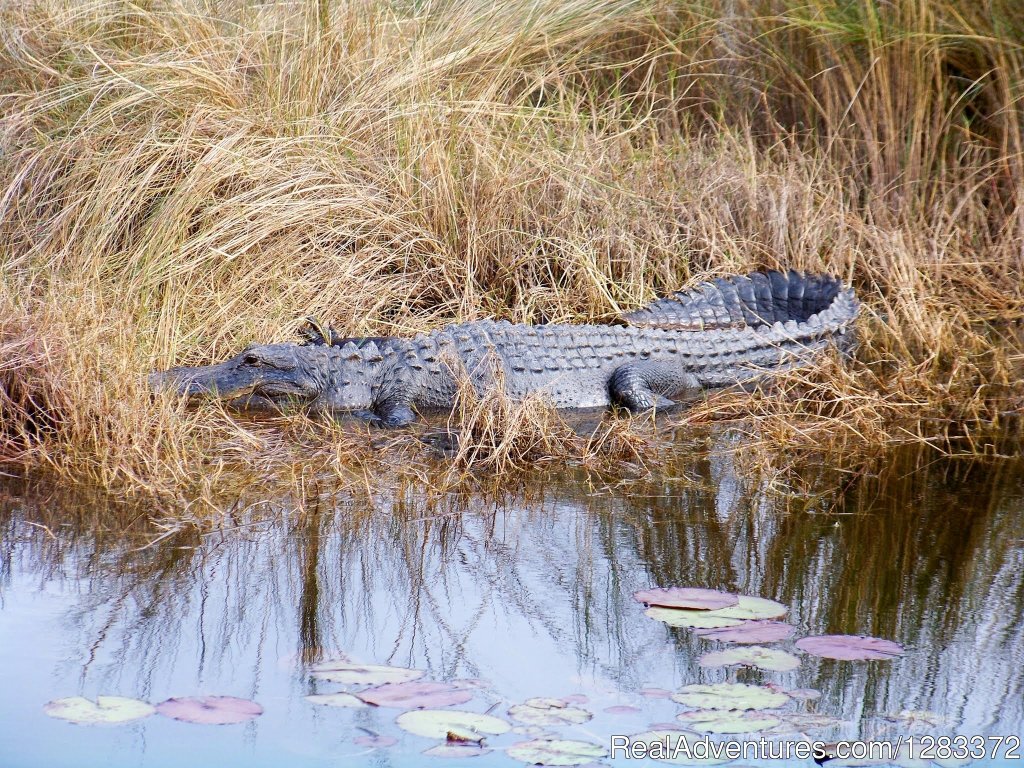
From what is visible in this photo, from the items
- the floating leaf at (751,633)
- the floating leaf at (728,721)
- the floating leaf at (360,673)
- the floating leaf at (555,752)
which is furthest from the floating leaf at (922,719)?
the floating leaf at (360,673)

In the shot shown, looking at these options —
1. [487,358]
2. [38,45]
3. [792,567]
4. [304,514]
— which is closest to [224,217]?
[487,358]

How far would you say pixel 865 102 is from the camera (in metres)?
6.39

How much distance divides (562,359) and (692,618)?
248 centimetres

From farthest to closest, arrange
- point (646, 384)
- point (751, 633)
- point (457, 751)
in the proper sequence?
point (646, 384)
point (751, 633)
point (457, 751)

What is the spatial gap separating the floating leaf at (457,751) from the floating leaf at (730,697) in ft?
1.38

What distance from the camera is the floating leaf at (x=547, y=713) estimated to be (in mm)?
2197

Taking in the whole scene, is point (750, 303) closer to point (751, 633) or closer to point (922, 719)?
point (751, 633)

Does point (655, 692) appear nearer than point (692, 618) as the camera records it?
Yes

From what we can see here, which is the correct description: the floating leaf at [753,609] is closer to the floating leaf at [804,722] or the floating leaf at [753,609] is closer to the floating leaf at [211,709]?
the floating leaf at [804,722]

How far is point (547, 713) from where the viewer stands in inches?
87.6

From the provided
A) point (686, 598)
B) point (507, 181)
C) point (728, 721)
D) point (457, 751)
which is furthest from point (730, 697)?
point (507, 181)

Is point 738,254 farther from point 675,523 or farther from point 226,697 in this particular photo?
point 226,697

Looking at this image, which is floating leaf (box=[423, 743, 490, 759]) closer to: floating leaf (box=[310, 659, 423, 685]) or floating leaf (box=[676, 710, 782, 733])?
floating leaf (box=[310, 659, 423, 685])

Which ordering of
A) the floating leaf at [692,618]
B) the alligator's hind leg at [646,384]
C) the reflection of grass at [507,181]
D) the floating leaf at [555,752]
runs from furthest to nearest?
1. the alligator's hind leg at [646,384]
2. the reflection of grass at [507,181]
3. the floating leaf at [692,618]
4. the floating leaf at [555,752]
